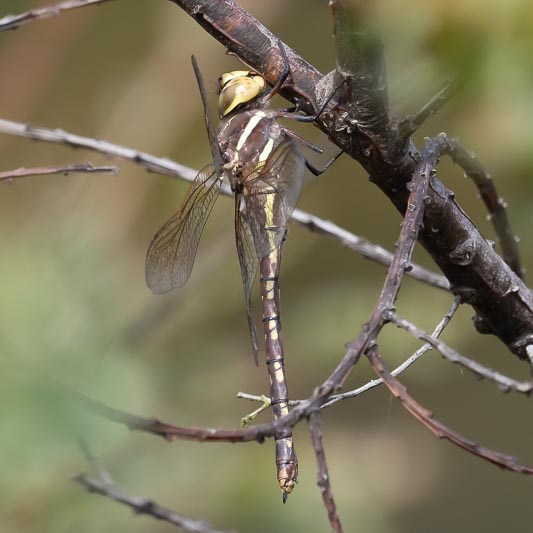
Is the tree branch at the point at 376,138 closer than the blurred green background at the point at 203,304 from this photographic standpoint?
No

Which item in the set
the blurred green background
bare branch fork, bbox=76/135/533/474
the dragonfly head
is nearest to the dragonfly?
the dragonfly head

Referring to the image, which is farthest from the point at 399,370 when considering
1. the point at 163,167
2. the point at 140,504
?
the point at 163,167

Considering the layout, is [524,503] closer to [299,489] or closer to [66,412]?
[299,489]

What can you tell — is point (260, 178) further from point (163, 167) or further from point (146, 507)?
point (146, 507)

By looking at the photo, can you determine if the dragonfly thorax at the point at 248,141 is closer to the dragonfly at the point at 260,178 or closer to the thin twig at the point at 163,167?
the dragonfly at the point at 260,178

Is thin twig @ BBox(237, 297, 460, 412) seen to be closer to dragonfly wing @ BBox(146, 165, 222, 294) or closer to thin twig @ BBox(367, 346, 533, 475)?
thin twig @ BBox(367, 346, 533, 475)

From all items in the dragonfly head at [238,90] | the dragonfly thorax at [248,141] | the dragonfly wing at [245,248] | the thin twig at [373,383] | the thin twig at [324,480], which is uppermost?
the dragonfly head at [238,90]

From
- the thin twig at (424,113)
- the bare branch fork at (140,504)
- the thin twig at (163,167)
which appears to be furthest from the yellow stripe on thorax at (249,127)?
the bare branch fork at (140,504)
